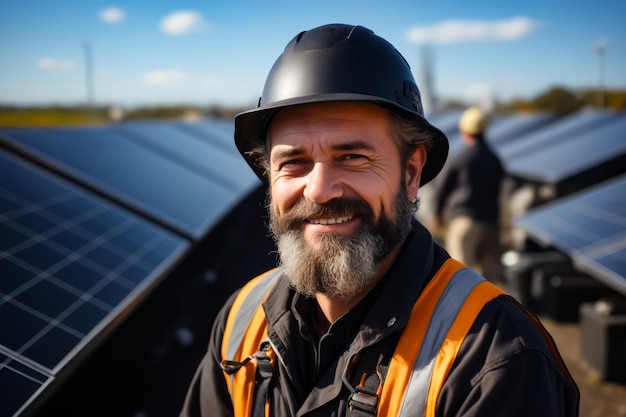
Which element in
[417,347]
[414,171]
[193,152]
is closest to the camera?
[417,347]

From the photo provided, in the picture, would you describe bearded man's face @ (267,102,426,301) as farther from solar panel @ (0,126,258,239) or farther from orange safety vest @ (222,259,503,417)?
solar panel @ (0,126,258,239)

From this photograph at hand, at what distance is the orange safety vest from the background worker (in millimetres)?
5284

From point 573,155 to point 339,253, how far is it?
962 cm

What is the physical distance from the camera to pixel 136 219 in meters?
3.95

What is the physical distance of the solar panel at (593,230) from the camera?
4.79 meters

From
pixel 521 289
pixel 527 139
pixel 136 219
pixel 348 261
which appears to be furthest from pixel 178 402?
pixel 527 139

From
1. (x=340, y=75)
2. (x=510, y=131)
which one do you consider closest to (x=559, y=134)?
(x=510, y=131)

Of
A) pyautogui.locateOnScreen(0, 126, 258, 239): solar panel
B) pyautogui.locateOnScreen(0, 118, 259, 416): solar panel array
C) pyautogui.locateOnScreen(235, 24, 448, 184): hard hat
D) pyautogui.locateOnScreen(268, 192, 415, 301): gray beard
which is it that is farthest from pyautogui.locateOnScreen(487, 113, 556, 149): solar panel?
pyautogui.locateOnScreen(268, 192, 415, 301): gray beard

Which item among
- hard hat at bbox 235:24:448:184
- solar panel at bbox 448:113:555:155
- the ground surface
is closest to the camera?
hard hat at bbox 235:24:448:184

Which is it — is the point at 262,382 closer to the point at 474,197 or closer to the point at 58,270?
the point at 58,270

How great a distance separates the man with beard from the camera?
5.65ft

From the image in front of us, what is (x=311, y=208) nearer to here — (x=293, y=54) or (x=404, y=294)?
(x=404, y=294)

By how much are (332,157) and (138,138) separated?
5.37m

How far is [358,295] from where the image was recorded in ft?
7.30
